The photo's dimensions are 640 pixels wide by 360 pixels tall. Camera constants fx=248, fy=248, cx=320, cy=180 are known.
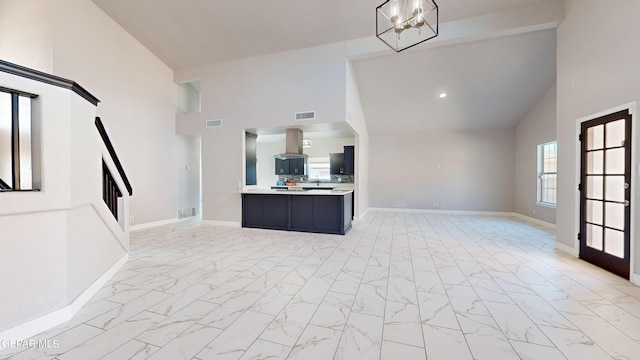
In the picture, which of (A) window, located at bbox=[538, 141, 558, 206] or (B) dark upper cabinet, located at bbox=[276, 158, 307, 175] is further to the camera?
(B) dark upper cabinet, located at bbox=[276, 158, 307, 175]

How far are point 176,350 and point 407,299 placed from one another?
1963 millimetres

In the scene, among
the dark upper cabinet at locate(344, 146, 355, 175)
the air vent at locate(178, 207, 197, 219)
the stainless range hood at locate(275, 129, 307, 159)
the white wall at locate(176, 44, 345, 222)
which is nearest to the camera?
the white wall at locate(176, 44, 345, 222)

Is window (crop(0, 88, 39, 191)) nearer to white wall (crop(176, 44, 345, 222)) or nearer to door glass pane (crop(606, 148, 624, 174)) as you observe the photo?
white wall (crop(176, 44, 345, 222))

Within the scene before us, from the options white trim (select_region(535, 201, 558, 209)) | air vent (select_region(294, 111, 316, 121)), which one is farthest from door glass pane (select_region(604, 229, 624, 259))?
air vent (select_region(294, 111, 316, 121))

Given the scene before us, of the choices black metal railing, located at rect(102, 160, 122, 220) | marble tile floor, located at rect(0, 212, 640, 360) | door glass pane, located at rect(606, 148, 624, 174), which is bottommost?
marble tile floor, located at rect(0, 212, 640, 360)

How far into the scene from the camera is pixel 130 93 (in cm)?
568

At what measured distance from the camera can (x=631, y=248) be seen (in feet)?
9.20

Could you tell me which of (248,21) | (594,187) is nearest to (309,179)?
(248,21)

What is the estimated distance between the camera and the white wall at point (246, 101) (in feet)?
17.6

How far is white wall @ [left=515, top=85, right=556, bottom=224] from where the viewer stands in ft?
19.3

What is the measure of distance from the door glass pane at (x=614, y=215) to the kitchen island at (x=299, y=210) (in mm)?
3792

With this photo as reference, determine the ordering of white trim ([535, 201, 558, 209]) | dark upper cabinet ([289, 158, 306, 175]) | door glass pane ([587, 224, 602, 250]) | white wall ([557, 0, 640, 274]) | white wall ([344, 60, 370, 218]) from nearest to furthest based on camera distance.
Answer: white wall ([557, 0, 640, 274])
door glass pane ([587, 224, 602, 250])
white wall ([344, 60, 370, 218])
white trim ([535, 201, 558, 209])
dark upper cabinet ([289, 158, 306, 175])

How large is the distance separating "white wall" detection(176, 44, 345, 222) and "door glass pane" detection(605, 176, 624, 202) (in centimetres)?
413

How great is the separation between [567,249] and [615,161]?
4.93ft
